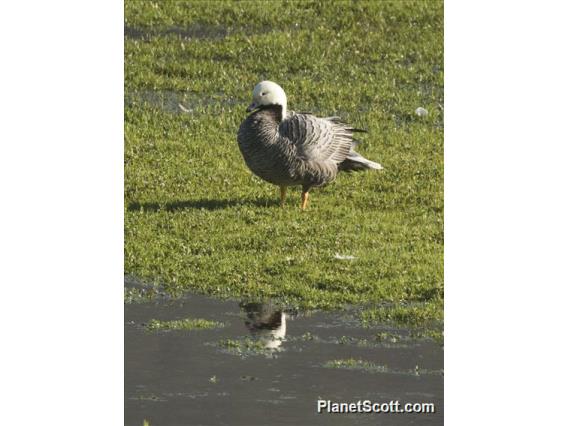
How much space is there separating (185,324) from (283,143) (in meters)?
4.72

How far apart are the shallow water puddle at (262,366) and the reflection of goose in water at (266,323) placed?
13 millimetres

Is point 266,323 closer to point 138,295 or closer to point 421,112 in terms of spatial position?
point 138,295

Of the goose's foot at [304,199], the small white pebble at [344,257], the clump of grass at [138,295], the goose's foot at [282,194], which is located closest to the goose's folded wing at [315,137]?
the goose's foot at [304,199]

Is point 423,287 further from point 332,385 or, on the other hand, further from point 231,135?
point 231,135

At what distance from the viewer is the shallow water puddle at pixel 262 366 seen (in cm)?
1389

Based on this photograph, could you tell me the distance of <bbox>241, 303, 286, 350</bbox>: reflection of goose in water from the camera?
620 inches

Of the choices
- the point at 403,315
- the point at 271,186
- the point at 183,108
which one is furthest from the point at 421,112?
the point at 403,315

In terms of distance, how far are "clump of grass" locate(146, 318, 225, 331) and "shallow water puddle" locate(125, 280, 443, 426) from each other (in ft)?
0.04

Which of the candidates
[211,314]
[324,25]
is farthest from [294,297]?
[324,25]

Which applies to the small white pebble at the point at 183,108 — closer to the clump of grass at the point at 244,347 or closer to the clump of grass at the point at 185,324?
the clump of grass at the point at 185,324

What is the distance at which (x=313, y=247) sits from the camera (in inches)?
738

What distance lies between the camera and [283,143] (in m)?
19.9

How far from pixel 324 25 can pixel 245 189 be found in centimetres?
687

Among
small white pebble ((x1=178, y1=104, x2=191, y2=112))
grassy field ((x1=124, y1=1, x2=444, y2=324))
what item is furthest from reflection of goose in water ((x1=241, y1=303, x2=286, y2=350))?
small white pebble ((x1=178, y1=104, x2=191, y2=112))
